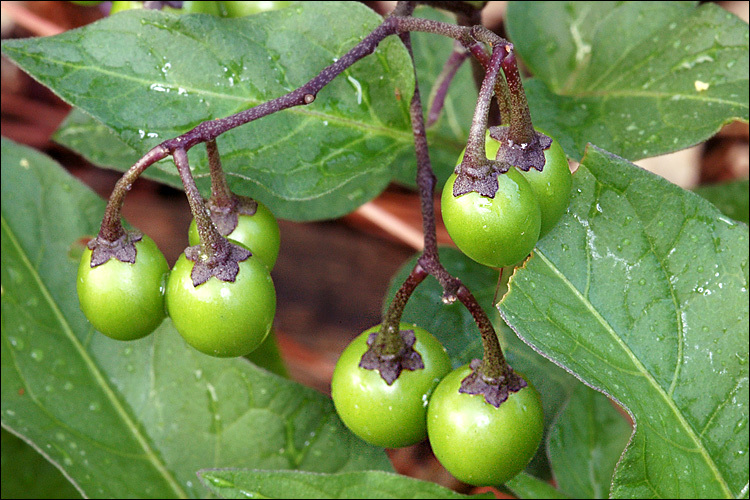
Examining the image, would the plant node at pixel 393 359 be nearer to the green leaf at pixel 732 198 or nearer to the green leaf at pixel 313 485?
the green leaf at pixel 313 485

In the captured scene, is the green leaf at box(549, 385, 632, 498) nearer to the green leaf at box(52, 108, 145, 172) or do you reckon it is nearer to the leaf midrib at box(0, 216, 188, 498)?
the leaf midrib at box(0, 216, 188, 498)

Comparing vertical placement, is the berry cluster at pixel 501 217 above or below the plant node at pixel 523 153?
below

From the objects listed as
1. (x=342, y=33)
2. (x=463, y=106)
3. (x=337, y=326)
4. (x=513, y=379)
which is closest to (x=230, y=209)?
(x=342, y=33)

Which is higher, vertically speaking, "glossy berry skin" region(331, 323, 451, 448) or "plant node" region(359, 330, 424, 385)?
"plant node" region(359, 330, 424, 385)

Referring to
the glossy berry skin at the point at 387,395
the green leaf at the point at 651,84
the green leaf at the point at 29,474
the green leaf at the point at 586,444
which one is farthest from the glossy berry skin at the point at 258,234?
the green leaf at the point at 29,474

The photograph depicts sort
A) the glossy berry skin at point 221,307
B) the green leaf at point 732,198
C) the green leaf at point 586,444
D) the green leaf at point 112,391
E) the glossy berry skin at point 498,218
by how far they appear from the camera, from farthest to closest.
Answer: the green leaf at point 732,198, the green leaf at point 586,444, the green leaf at point 112,391, the glossy berry skin at point 221,307, the glossy berry skin at point 498,218

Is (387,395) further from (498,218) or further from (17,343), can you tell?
(17,343)

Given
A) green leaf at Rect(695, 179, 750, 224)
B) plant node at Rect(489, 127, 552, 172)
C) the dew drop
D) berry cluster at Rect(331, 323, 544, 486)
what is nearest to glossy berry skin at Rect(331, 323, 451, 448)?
berry cluster at Rect(331, 323, 544, 486)
